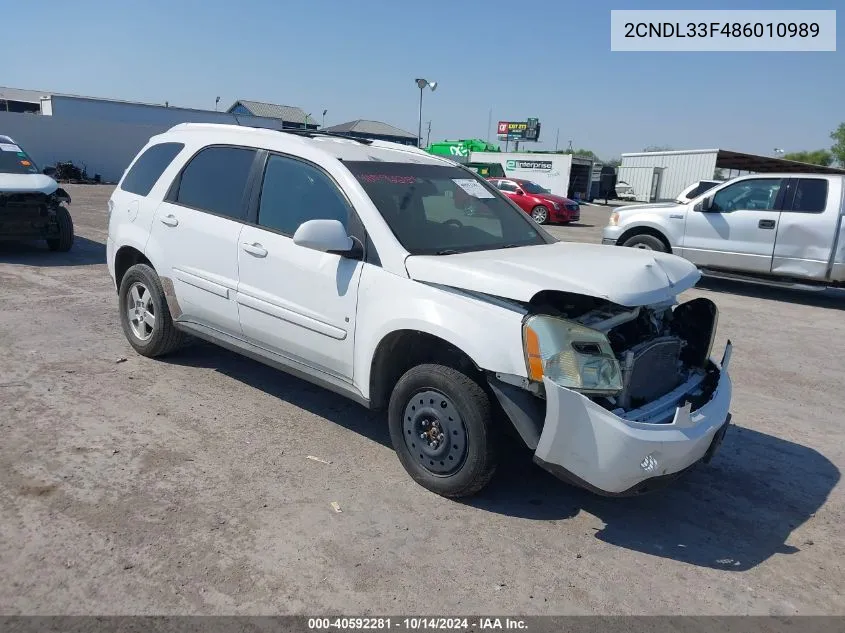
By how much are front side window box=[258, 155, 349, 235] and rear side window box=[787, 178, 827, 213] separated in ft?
26.8

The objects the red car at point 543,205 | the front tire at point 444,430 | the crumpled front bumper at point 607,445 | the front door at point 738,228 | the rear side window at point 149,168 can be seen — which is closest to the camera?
the crumpled front bumper at point 607,445

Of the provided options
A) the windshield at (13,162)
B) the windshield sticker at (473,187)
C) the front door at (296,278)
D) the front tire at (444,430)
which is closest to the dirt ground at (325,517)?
the front tire at (444,430)

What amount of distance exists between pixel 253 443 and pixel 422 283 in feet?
5.07

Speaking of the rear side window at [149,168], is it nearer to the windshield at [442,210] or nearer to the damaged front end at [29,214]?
the windshield at [442,210]

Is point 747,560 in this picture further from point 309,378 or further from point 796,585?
point 309,378

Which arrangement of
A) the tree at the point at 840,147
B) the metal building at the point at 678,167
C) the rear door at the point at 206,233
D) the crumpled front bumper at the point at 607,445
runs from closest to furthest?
the crumpled front bumper at the point at 607,445 < the rear door at the point at 206,233 < the metal building at the point at 678,167 < the tree at the point at 840,147

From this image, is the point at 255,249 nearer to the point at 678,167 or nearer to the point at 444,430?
the point at 444,430

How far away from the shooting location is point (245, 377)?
5.25 metres

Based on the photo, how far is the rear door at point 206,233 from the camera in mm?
4516

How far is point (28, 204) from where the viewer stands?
9.50 metres

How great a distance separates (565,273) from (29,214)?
906 cm

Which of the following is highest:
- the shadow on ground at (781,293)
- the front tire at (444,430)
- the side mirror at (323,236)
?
the side mirror at (323,236)

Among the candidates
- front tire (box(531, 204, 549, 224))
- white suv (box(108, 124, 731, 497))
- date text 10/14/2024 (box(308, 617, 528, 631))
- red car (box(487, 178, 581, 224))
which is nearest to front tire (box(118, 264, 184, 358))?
white suv (box(108, 124, 731, 497))

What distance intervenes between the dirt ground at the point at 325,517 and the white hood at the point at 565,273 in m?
1.22
